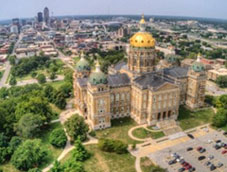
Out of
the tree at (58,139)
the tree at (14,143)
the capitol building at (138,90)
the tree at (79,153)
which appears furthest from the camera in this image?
the capitol building at (138,90)

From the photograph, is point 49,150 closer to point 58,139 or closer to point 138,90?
point 58,139

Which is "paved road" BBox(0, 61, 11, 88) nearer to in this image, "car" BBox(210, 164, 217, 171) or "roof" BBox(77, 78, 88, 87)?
"roof" BBox(77, 78, 88, 87)

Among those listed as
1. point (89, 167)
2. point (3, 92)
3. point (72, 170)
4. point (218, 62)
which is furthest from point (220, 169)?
point (218, 62)

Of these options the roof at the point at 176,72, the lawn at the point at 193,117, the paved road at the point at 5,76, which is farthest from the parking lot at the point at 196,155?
the paved road at the point at 5,76

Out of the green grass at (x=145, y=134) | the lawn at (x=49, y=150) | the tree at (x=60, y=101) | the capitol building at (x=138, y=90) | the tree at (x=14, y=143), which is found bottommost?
the lawn at (x=49, y=150)

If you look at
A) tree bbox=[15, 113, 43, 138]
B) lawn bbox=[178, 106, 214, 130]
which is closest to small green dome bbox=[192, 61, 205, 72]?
lawn bbox=[178, 106, 214, 130]

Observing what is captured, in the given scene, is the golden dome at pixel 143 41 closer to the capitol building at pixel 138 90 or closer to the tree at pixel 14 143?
the capitol building at pixel 138 90

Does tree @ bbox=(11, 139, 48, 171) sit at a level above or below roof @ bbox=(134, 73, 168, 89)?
below

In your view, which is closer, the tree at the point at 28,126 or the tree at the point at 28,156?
the tree at the point at 28,156
